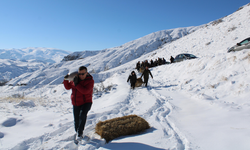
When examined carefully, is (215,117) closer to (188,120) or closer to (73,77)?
(188,120)

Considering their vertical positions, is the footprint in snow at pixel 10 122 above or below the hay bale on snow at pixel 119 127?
above

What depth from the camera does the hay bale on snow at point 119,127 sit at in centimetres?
289

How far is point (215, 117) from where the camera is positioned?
3445 millimetres

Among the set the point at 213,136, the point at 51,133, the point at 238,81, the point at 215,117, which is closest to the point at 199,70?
the point at 238,81

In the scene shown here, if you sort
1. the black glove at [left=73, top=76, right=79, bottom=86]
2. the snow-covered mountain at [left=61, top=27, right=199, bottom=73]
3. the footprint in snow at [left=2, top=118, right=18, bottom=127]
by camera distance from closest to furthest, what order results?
the black glove at [left=73, top=76, right=79, bottom=86] < the footprint in snow at [left=2, top=118, right=18, bottom=127] < the snow-covered mountain at [left=61, top=27, right=199, bottom=73]

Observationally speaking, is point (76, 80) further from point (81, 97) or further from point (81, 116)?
point (81, 116)

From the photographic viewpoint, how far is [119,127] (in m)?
3.08

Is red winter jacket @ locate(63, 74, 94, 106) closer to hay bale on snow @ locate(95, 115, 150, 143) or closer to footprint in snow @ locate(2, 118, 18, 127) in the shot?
hay bale on snow @ locate(95, 115, 150, 143)

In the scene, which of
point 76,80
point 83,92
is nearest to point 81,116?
point 83,92

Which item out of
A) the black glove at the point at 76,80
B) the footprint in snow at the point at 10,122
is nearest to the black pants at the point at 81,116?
the black glove at the point at 76,80

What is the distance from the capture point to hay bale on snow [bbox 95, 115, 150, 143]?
289 centimetres

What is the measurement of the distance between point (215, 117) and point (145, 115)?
6.48 ft

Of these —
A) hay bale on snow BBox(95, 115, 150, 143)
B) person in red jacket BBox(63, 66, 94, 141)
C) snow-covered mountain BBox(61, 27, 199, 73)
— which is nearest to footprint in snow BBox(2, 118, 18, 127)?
person in red jacket BBox(63, 66, 94, 141)

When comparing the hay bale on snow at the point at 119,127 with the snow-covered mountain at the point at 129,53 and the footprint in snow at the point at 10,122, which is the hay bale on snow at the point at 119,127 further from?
the snow-covered mountain at the point at 129,53
